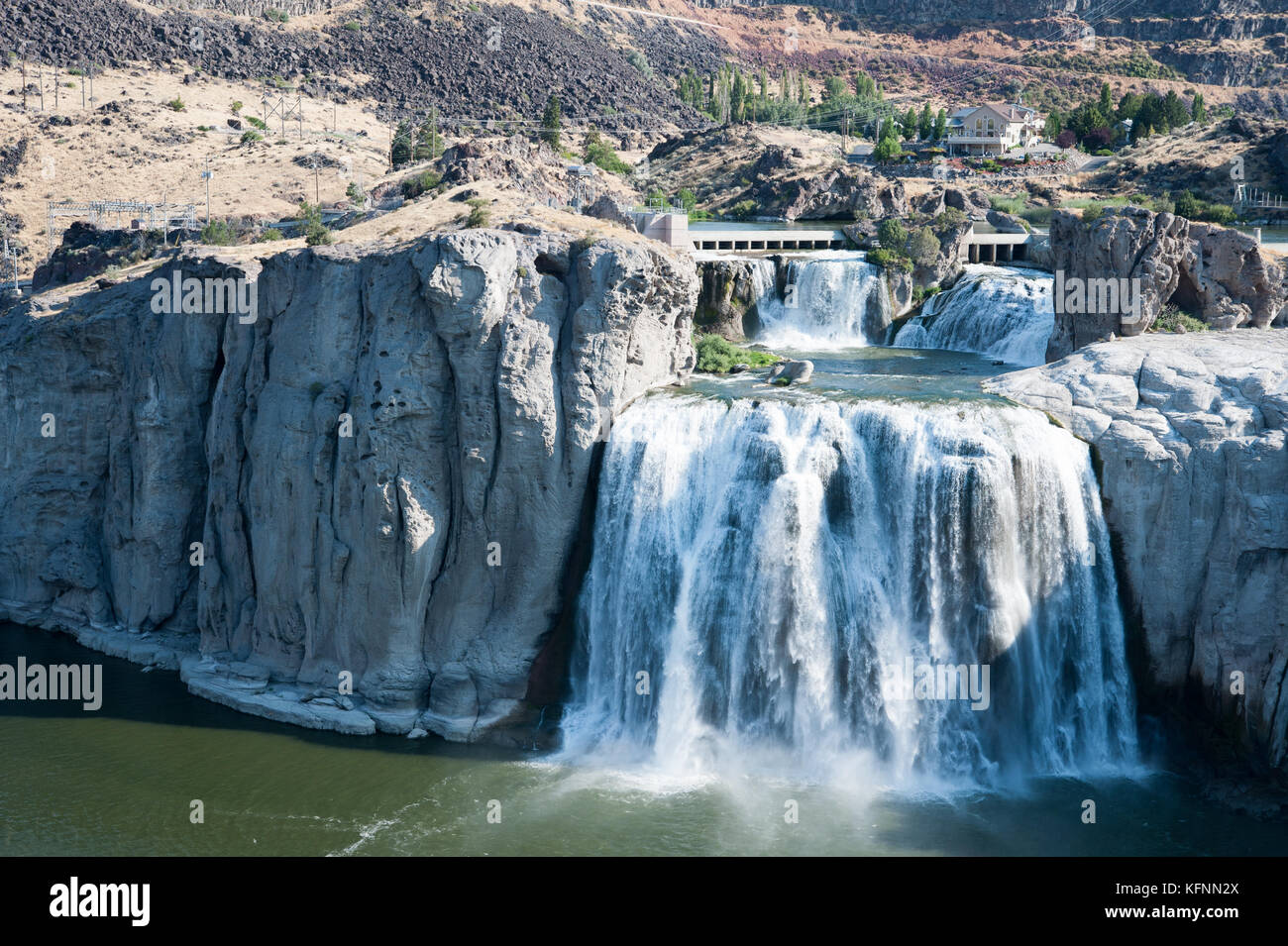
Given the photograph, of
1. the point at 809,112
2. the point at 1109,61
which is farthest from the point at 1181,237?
the point at 1109,61

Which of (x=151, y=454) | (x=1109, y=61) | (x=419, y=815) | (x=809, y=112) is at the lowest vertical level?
(x=419, y=815)

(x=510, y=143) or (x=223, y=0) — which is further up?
(x=223, y=0)

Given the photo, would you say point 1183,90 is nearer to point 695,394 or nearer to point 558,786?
point 695,394

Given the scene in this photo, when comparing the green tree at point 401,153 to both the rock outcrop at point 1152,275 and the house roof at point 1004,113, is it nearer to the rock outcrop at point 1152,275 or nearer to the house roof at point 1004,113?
the rock outcrop at point 1152,275

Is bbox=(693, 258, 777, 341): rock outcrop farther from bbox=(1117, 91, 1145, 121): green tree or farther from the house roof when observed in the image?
bbox=(1117, 91, 1145, 121): green tree

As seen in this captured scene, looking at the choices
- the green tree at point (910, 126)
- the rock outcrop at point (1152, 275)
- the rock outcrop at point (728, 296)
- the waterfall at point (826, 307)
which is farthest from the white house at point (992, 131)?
the rock outcrop at point (1152, 275)

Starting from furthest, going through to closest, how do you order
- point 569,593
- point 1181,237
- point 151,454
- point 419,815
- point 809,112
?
1. point 809,112
2. point 1181,237
3. point 151,454
4. point 569,593
5. point 419,815

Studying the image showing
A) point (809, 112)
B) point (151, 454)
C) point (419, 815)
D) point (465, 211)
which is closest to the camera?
point (419, 815)

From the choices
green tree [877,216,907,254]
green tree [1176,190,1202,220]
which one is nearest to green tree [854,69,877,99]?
green tree [1176,190,1202,220]
